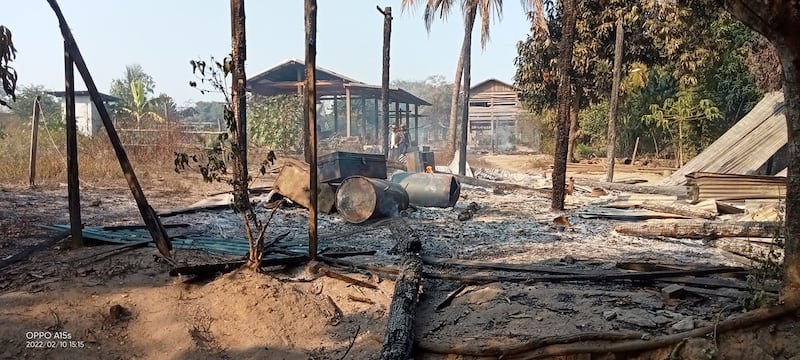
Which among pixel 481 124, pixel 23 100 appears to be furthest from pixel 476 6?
pixel 23 100

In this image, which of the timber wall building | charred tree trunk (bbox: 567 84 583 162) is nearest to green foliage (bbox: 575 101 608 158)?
charred tree trunk (bbox: 567 84 583 162)

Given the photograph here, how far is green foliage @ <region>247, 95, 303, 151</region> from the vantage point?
19.0m

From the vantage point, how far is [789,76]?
8.33ft

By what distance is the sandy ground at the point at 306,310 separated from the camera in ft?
10.2

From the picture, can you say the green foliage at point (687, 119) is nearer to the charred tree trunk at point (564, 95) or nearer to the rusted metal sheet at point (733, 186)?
the rusted metal sheet at point (733, 186)

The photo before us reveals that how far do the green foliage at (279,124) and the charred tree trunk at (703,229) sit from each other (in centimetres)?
1419

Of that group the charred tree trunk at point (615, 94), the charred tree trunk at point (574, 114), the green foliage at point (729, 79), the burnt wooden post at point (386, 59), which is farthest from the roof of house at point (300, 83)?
the green foliage at point (729, 79)

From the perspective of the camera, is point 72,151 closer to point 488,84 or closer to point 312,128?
point 312,128

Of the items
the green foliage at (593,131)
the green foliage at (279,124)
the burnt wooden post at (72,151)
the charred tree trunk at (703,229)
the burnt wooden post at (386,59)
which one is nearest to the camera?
the burnt wooden post at (72,151)

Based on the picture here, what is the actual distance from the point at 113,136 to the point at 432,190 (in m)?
5.61

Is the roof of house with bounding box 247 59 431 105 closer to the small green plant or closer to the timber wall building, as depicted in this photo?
the timber wall building

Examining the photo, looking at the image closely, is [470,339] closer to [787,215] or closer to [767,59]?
[787,215]

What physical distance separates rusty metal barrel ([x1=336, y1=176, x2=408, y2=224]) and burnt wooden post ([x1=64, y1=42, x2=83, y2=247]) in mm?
3574

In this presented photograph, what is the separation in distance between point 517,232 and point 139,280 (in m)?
4.73
